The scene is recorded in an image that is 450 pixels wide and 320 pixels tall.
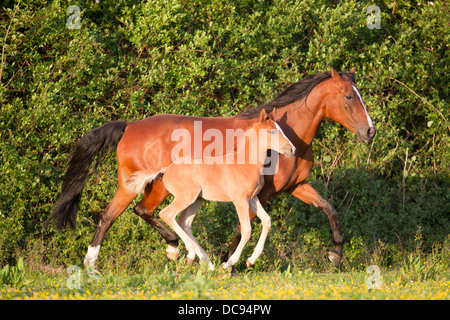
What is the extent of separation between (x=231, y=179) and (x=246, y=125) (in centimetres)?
98

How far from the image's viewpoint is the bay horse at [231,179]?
6.80 m

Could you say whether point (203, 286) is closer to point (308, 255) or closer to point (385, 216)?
point (308, 255)

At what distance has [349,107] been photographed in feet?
24.5

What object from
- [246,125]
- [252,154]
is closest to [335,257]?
[252,154]

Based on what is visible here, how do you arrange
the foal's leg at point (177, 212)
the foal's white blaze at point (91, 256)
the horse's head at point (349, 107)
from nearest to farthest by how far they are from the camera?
the foal's leg at point (177, 212) < the horse's head at point (349, 107) < the foal's white blaze at point (91, 256)

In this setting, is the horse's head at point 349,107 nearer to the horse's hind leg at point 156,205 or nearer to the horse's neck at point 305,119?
the horse's neck at point 305,119

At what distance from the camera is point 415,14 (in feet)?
39.0

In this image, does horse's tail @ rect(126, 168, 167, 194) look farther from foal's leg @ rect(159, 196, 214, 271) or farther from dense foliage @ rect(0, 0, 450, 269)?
dense foliage @ rect(0, 0, 450, 269)

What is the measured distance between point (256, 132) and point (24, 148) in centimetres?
398

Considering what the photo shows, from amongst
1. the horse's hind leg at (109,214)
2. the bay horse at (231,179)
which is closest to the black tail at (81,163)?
the horse's hind leg at (109,214)

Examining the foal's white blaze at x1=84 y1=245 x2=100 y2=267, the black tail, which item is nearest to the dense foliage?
the black tail

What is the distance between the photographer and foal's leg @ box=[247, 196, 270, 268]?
6.78m

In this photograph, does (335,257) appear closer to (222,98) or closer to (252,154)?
(252,154)

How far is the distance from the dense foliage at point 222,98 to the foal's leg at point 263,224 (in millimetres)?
1816
